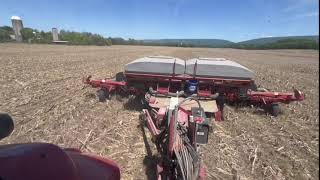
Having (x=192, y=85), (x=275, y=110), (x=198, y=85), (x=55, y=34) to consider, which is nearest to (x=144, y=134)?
→ (x=192, y=85)

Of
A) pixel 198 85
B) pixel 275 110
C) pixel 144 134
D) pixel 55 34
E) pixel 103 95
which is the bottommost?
pixel 144 134

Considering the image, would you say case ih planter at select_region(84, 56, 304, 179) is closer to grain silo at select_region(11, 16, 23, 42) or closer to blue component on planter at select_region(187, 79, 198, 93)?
blue component on planter at select_region(187, 79, 198, 93)

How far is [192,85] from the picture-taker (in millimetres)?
8078

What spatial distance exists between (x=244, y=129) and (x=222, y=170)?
7.59ft

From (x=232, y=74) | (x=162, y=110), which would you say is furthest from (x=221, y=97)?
(x=162, y=110)

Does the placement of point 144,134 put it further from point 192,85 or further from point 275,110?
point 275,110

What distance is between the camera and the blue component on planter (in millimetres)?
8070

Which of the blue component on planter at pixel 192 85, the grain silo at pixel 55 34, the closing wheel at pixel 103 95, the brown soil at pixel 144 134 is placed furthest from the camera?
the grain silo at pixel 55 34

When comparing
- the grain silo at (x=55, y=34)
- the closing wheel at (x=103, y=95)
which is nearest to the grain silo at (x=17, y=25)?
the grain silo at (x=55, y=34)

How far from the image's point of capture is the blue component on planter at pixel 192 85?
807cm

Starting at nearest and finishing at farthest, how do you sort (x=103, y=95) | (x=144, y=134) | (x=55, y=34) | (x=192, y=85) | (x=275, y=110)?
(x=144, y=134), (x=192, y=85), (x=275, y=110), (x=103, y=95), (x=55, y=34)

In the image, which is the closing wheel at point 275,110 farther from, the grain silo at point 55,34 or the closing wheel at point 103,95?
the grain silo at point 55,34

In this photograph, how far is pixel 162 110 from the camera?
6188 millimetres

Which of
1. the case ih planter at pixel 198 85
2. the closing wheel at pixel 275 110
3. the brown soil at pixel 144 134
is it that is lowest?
the brown soil at pixel 144 134
